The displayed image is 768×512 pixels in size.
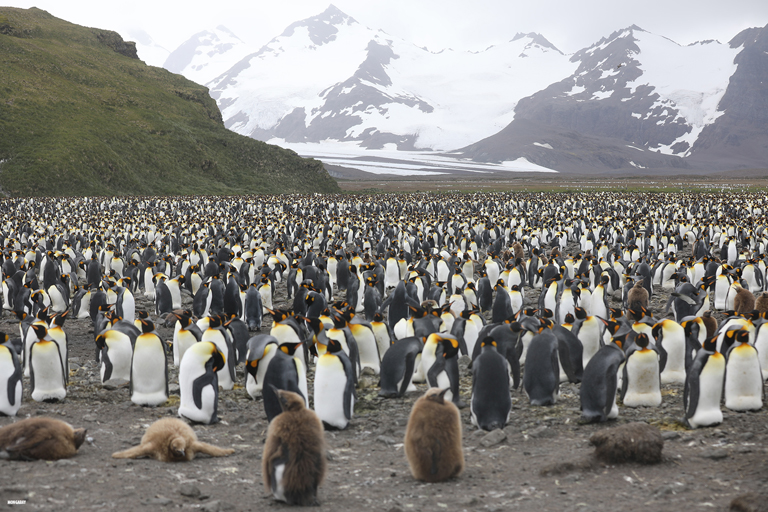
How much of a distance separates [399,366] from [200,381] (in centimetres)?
204

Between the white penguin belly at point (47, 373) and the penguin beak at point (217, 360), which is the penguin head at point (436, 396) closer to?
the penguin beak at point (217, 360)

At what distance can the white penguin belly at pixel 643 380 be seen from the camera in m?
5.55

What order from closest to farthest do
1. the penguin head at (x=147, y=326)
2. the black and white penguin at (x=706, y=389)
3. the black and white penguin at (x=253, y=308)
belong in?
the black and white penguin at (x=706, y=389) < the penguin head at (x=147, y=326) < the black and white penguin at (x=253, y=308)

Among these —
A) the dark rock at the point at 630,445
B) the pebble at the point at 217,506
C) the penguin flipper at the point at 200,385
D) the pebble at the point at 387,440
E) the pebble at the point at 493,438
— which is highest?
the penguin flipper at the point at 200,385

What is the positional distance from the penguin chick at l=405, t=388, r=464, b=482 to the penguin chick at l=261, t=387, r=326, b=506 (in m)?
0.72

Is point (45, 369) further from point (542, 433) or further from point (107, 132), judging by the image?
point (107, 132)

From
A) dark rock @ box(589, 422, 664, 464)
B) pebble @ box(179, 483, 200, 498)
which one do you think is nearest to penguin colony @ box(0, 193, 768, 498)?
pebble @ box(179, 483, 200, 498)

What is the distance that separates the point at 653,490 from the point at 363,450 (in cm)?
228

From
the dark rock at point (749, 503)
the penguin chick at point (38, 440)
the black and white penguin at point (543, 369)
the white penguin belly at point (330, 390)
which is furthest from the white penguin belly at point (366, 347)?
the dark rock at point (749, 503)

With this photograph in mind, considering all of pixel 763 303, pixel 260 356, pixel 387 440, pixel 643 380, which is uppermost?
pixel 763 303

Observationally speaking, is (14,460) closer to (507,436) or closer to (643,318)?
(507,436)

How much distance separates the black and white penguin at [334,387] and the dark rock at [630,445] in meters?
2.16

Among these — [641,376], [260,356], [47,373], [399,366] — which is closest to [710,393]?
[641,376]

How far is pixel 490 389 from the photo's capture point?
5.30 m
